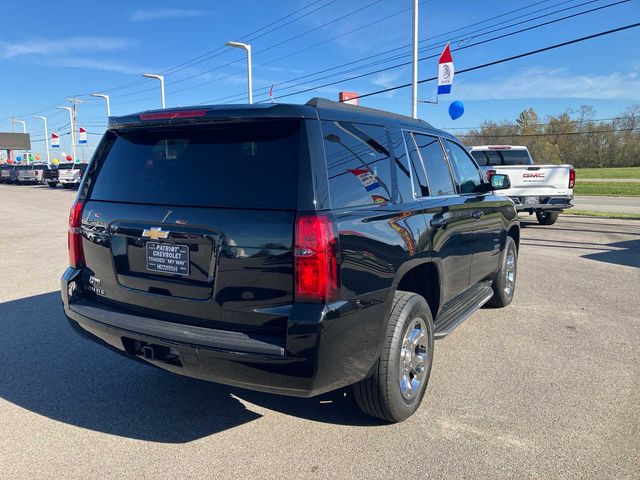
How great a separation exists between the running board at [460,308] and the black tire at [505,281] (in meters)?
0.36

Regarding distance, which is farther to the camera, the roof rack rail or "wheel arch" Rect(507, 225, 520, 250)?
"wheel arch" Rect(507, 225, 520, 250)

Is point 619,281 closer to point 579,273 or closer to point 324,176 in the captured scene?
point 579,273

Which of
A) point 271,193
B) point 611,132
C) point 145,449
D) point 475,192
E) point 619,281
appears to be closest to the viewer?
point 271,193

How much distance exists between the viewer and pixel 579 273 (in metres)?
7.75

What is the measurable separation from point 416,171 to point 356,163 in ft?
2.96

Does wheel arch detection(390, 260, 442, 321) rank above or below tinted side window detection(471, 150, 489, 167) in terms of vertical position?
below

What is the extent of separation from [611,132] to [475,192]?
74.6 m

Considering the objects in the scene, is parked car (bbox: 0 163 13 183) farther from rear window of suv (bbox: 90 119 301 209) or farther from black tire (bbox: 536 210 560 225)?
rear window of suv (bbox: 90 119 301 209)

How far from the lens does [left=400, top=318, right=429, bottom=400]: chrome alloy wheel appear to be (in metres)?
3.26

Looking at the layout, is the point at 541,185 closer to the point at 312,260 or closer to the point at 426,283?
the point at 426,283

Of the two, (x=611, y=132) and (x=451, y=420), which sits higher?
(x=611, y=132)

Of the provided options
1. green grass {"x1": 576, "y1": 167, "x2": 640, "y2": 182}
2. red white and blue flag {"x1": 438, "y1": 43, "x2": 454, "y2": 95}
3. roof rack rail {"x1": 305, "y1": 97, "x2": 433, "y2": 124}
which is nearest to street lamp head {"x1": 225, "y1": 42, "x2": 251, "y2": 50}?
red white and blue flag {"x1": 438, "y1": 43, "x2": 454, "y2": 95}

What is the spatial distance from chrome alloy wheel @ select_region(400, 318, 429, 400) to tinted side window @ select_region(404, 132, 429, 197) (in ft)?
3.17

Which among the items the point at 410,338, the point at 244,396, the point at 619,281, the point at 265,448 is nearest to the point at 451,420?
the point at 410,338
